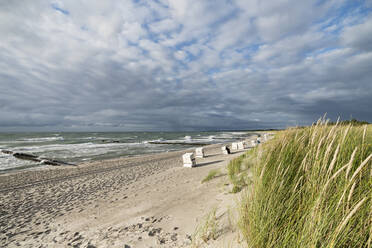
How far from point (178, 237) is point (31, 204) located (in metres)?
7.89

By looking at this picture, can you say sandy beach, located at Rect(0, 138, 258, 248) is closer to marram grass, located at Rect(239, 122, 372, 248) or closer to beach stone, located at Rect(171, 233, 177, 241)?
beach stone, located at Rect(171, 233, 177, 241)

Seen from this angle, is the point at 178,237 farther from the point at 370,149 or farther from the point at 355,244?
the point at 370,149

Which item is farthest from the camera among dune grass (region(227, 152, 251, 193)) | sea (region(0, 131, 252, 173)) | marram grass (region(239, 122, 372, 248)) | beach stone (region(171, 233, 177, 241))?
sea (region(0, 131, 252, 173))

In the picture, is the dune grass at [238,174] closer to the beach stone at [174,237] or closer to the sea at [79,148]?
the beach stone at [174,237]

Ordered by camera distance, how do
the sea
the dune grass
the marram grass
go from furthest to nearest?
the sea, the dune grass, the marram grass

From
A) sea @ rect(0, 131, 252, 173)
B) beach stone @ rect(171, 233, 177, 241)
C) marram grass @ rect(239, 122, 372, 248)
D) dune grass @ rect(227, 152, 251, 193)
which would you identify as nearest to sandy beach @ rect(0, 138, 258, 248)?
beach stone @ rect(171, 233, 177, 241)

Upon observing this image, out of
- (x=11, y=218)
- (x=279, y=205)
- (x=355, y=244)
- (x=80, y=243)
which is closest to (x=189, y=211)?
(x=80, y=243)

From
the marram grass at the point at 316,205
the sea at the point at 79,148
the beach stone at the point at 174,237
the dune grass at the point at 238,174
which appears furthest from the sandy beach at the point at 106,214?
the sea at the point at 79,148

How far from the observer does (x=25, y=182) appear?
438 inches

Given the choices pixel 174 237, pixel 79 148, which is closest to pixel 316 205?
pixel 174 237

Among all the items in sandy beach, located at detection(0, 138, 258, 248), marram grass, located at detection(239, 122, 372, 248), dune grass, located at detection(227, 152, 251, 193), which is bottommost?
sandy beach, located at detection(0, 138, 258, 248)

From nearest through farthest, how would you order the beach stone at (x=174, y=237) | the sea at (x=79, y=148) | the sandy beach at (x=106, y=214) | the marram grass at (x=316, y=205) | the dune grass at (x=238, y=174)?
1. the marram grass at (x=316, y=205)
2. the beach stone at (x=174, y=237)
3. the sandy beach at (x=106, y=214)
4. the dune grass at (x=238, y=174)
5. the sea at (x=79, y=148)

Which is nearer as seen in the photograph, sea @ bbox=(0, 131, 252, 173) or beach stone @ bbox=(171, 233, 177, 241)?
beach stone @ bbox=(171, 233, 177, 241)

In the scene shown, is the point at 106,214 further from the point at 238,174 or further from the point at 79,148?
the point at 79,148
